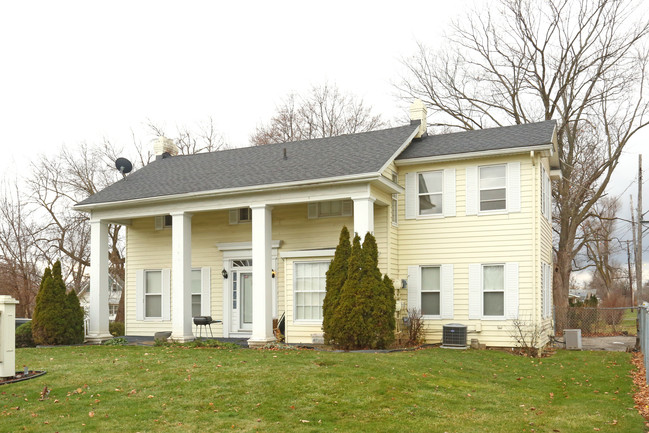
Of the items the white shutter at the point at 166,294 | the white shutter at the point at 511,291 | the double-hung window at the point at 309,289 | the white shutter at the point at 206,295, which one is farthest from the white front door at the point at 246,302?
the white shutter at the point at 511,291

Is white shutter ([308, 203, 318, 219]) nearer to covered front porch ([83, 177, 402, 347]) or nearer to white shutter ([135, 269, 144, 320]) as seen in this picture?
covered front porch ([83, 177, 402, 347])

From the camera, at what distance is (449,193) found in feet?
53.5

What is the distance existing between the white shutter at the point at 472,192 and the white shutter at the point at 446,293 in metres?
1.63

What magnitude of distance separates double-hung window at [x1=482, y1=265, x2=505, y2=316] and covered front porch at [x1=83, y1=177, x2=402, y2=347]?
10.8 feet

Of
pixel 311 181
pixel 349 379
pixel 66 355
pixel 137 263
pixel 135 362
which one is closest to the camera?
pixel 349 379

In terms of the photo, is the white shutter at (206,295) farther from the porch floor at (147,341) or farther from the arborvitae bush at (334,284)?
the arborvitae bush at (334,284)

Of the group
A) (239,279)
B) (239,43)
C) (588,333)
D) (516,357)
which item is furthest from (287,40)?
(588,333)

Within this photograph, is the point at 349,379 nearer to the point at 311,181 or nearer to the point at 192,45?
the point at 311,181

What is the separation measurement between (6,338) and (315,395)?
17.9 feet

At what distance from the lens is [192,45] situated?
60.0 feet

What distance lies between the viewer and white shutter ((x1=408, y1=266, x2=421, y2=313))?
1638cm

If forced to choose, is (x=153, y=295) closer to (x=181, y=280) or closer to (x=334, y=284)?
(x=181, y=280)

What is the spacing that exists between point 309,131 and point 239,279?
63.1 feet

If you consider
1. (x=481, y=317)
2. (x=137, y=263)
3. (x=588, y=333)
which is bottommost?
(x=588, y=333)
